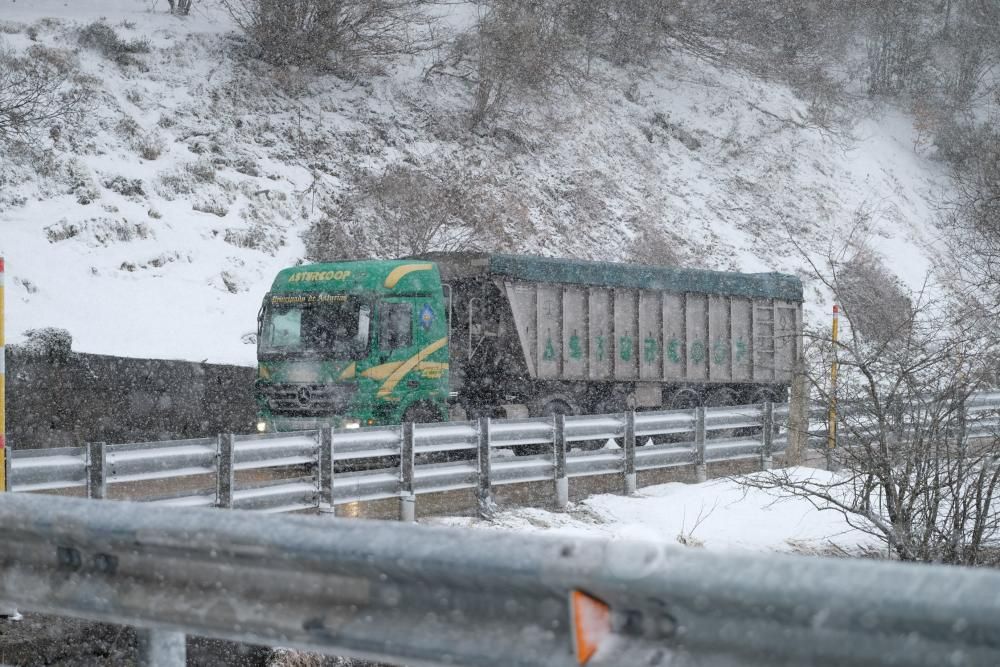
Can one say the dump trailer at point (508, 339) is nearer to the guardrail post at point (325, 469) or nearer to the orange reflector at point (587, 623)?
the guardrail post at point (325, 469)

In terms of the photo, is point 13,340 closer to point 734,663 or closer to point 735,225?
point 734,663

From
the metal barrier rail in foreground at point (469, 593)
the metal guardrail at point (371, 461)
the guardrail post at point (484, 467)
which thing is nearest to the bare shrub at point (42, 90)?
the metal guardrail at point (371, 461)

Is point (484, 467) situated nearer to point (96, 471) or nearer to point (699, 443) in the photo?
point (699, 443)

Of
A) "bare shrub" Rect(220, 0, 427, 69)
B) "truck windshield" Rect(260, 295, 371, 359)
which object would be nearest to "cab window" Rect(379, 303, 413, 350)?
"truck windshield" Rect(260, 295, 371, 359)

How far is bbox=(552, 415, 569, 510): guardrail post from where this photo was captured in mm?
13555

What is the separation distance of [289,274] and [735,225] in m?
24.5

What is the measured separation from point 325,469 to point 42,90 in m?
14.3

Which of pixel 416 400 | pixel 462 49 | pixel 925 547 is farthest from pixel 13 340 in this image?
pixel 462 49

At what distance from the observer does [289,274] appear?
55.8 ft

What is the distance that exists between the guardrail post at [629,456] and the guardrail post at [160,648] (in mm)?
12016

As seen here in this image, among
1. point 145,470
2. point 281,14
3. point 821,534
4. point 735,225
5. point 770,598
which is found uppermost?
point 281,14

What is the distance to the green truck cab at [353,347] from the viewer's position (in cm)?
1580

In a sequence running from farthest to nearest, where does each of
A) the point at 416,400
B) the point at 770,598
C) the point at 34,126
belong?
the point at 34,126 → the point at 416,400 → the point at 770,598

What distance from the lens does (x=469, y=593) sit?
7.73 feet
